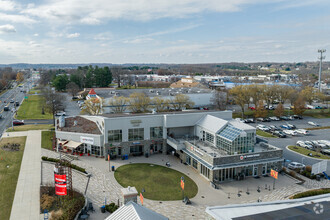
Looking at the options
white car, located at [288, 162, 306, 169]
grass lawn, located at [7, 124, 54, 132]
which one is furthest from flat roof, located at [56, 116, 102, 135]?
white car, located at [288, 162, 306, 169]

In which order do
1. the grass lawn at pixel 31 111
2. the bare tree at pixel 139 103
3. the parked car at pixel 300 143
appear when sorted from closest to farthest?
the parked car at pixel 300 143, the bare tree at pixel 139 103, the grass lawn at pixel 31 111

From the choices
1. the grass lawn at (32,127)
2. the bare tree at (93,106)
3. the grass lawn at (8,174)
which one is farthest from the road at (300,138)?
the grass lawn at (32,127)

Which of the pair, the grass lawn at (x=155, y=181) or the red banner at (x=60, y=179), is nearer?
the red banner at (x=60, y=179)

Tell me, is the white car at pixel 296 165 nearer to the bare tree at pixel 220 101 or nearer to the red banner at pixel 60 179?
the red banner at pixel 60 179

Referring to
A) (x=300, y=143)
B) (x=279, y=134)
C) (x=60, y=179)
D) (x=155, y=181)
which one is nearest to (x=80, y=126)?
(x=155, y=181)

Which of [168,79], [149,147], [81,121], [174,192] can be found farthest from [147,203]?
[168,79]

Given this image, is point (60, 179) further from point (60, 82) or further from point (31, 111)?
point (60, 82)

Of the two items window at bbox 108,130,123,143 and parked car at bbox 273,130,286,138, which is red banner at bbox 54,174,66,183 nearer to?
window at bbox 108,130,123,143
